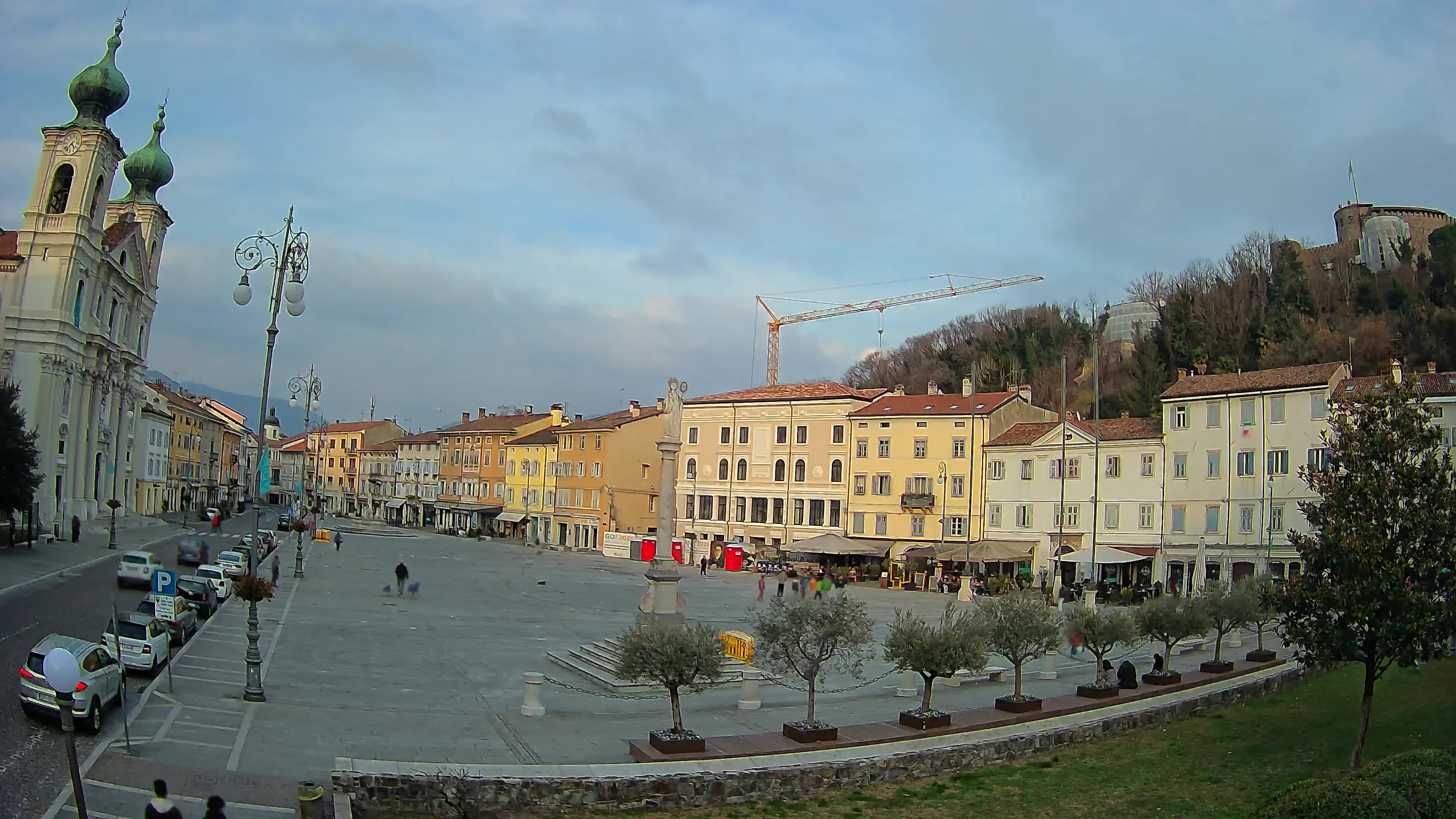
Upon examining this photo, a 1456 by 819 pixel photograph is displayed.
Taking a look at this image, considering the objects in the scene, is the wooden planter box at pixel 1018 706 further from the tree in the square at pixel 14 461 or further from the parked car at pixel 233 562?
the tree in the square at pixel 14 461

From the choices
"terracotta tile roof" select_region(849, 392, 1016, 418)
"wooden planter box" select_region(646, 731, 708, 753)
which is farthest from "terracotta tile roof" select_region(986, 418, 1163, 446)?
"wooden planter box" select_region(646, 731, 708, 753)

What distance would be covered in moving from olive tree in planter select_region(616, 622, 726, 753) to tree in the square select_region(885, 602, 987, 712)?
4.02 metres

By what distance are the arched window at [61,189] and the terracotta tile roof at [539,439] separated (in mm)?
40480

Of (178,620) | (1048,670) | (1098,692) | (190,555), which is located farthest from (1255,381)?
(190,555)

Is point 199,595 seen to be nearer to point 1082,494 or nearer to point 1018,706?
point 1018,706

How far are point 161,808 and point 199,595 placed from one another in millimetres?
24487

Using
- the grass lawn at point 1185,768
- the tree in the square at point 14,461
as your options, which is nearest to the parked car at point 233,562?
the tree in the square at point 14,461

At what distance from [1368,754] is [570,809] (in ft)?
43.5

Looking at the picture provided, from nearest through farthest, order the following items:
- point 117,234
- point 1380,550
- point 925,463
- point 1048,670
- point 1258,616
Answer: point 1380,550 → point 1048,670 → point 1258,616 → point 925,463 → point 117,234

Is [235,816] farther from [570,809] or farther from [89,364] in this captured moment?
[89,364]

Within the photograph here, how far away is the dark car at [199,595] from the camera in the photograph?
31547mm

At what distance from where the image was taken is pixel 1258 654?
2827 cm

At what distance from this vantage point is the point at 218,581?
3562 cm

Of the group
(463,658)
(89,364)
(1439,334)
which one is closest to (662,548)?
(463,658)
